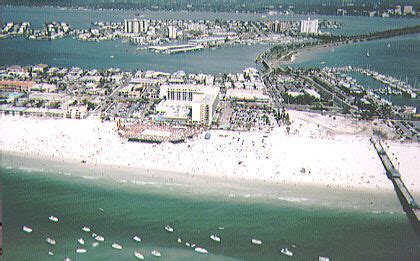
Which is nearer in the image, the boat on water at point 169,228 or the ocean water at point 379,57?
the boat on water at point 169,228

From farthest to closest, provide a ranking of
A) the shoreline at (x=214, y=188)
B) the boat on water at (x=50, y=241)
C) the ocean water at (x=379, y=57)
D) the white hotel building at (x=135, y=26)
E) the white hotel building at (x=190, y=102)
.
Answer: the white hotel building at (x=135, y=26) → the ocean water at (x=379, y=57) → the white hotel building at (x=190, y=102) → the shoreline at (x=214, y=188) → the boat on water at (x=50, y=241)

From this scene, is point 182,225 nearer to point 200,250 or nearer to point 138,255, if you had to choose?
point 200,250

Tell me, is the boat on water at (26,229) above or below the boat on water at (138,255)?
above

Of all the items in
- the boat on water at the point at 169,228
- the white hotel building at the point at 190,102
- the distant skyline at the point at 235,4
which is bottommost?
the boat on water at the point at 169,228

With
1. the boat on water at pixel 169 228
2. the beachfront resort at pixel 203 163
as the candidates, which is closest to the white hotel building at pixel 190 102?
the beachfront resort at pixel 203 163

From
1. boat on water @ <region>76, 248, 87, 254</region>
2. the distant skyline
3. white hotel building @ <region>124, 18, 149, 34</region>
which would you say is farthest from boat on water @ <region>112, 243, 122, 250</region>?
the distant skyline

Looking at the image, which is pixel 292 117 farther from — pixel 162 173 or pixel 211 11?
pixel 211 11

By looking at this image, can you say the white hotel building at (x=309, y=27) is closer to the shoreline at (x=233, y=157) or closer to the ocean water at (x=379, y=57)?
the ocean water at (x=379, y=57)

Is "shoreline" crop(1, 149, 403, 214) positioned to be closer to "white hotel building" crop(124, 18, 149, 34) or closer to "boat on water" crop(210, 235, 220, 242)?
"boat on water" crop(210, 235, 220, 242)
